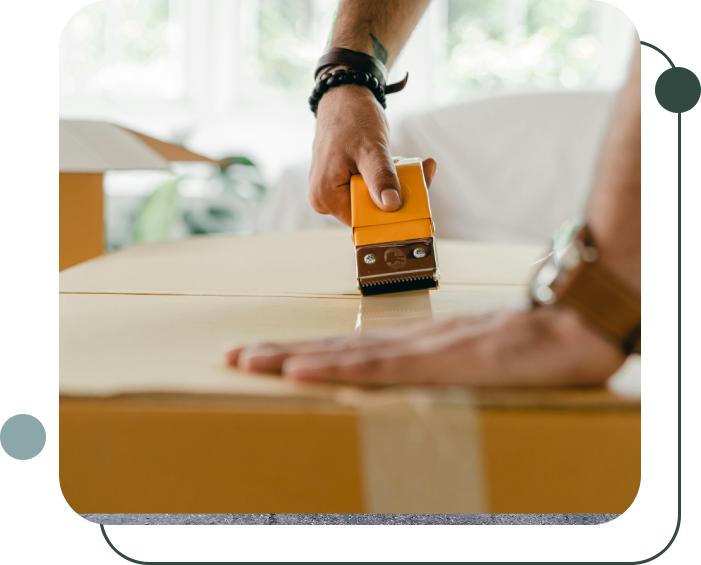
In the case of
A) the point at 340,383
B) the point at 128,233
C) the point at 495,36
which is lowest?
the point at 340,383

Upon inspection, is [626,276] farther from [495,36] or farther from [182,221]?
[495,36]

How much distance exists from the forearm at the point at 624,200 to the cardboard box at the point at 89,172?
0.82m

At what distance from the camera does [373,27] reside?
93 centimetres

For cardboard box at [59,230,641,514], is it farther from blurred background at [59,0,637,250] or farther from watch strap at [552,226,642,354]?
blurred background at [59,0,637,250]

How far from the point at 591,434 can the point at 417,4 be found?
0.87 meters

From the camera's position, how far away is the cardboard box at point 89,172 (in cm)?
99

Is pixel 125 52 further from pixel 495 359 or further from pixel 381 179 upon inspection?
pixel 495 359

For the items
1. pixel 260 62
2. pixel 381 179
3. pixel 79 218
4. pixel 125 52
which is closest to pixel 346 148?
pixel 381 179

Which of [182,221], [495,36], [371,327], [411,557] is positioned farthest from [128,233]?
[411,557]

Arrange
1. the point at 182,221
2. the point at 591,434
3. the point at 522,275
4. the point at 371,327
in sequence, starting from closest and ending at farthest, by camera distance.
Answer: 1. the point at 591,434
2. the point at 371,327
3. the point at 522,275
4. the point at 182,221

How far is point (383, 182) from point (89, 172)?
2.13ft

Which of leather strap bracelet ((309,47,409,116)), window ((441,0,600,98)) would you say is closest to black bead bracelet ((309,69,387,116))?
leather strap bracelet ((309,47,409,116))

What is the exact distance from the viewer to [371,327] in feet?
1.90
